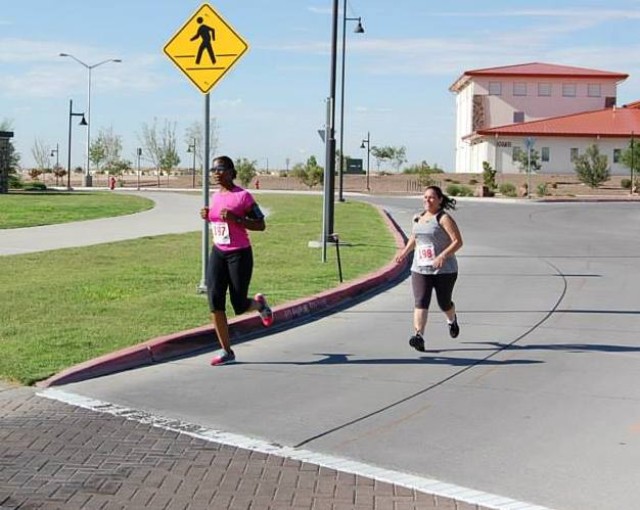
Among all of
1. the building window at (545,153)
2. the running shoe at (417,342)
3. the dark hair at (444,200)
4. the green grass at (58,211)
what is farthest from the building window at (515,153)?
the running shoe at (417,342)

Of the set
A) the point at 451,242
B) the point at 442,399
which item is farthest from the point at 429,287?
the point at 442,399

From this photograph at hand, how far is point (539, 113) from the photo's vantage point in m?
91.7

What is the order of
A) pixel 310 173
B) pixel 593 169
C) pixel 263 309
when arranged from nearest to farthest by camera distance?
pixel 263 309, pixel 593 169, pixel 310 173

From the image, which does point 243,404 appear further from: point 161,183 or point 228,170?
point 161,183

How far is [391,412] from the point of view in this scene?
7.32 meters

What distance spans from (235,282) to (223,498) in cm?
370

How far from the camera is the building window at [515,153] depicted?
79.1m

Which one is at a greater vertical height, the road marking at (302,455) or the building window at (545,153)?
the building window at (545,153)

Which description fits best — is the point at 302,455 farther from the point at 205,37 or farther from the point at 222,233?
the point at 205,37

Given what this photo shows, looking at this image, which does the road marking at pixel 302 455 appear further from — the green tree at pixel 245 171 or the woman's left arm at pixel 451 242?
the green tree at pixel 245 171

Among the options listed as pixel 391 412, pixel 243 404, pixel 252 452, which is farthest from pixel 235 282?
pixel 252 452

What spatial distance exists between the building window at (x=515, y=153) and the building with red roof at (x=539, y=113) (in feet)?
0.39

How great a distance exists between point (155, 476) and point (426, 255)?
4.63 m

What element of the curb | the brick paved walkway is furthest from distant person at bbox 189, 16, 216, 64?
the brick paved walkway
